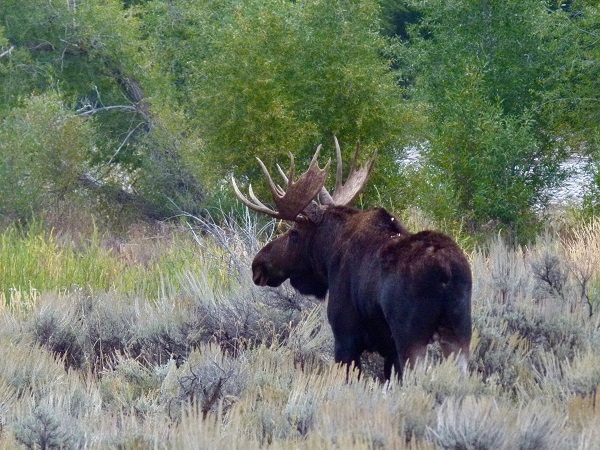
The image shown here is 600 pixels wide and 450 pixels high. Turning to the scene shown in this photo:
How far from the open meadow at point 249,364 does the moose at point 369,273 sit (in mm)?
205

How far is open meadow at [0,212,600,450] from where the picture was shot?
14.8 feet

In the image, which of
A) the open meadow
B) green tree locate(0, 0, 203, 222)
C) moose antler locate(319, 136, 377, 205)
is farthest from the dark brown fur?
green tree locate(0, 0, 203, 222)

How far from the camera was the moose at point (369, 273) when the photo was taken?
5.95 metres

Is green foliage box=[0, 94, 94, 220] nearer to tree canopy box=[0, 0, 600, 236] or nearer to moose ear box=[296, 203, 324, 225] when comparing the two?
tree canopy box=[0, 0, 600, 236]

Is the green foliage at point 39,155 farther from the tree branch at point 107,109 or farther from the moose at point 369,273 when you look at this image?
the moose at point 369,273

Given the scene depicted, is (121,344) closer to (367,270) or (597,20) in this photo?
(367,270)

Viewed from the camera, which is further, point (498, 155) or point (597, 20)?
point (597, 20)

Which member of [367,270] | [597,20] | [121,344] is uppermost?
[597,20]

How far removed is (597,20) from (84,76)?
945cm

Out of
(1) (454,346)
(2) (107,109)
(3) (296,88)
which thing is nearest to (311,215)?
(1) (454,346)

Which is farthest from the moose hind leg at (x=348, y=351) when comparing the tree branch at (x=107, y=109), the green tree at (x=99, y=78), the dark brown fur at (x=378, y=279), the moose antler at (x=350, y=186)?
the tree branch at (x=107, y=109)

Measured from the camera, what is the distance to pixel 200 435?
14.2ft

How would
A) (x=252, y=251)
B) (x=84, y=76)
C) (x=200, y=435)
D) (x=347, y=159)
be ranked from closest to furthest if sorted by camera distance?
(x=200, y=435) → (x=252, y=251) → (x=347, y=159) → (x=84, y=76)

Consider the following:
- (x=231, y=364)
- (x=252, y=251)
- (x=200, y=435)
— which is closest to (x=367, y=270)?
(x=231, y=364)
